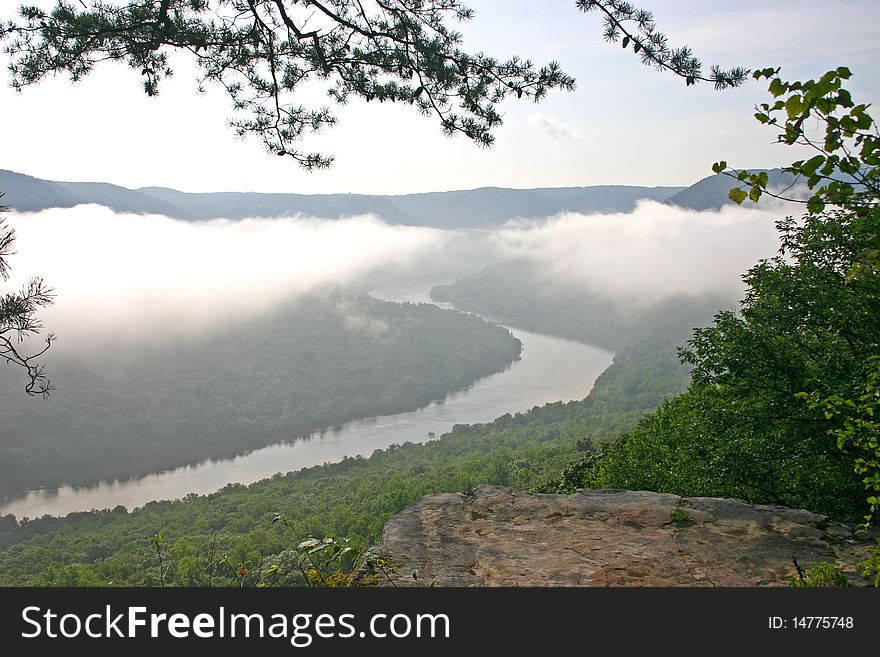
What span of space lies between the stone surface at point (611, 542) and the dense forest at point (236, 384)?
196 feet

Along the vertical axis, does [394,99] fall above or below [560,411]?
above

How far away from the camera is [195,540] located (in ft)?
98.7

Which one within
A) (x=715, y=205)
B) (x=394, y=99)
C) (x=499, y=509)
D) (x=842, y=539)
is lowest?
(x=499, y=509)

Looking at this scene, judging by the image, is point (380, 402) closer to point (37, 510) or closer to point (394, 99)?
point (37, 510)

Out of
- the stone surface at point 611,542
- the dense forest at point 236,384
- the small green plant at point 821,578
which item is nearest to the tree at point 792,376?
the stone surface at point 611,542

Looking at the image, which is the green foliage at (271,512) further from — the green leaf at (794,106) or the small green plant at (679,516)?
the green leaf at (794,106)

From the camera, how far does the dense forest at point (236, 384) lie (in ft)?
199

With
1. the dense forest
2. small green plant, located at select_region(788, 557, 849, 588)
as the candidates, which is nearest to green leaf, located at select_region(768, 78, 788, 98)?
small green plant, located at select_region(788, 557, 849, 588)

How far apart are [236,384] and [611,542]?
8873 cm

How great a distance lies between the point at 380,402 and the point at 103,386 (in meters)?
38.2

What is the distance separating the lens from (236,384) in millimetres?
86250

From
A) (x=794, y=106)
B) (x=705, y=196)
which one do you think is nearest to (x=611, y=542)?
(x=794, y=106)
